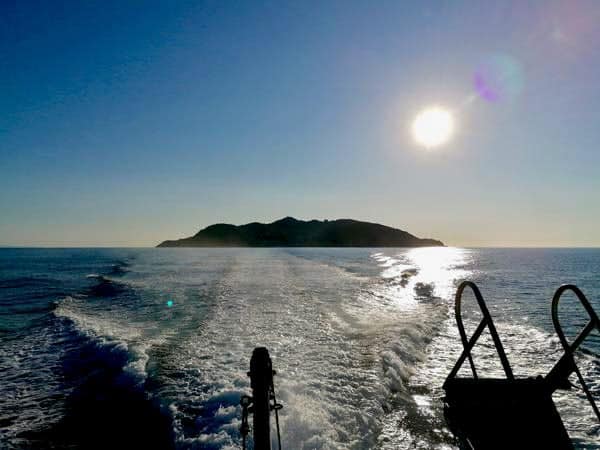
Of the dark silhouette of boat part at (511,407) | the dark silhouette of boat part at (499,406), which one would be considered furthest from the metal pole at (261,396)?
the dark silhouette of boat part at (511,407)

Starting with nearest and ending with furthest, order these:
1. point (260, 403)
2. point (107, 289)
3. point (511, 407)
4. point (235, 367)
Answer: point (260, 403) < point (511, 407) < point (235, 367) < point (107, 289)

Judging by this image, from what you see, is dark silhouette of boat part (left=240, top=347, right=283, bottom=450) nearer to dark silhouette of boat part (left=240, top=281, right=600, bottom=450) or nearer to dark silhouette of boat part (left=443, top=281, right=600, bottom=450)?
dark silhouette of boat part (left=240, top=281, right=600, bottom=450)

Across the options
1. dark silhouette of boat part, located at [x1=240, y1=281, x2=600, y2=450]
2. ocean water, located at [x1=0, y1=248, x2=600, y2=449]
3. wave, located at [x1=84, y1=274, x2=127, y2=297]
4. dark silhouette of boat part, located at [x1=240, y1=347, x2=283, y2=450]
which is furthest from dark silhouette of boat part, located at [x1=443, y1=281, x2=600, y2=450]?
wave, located at [x1=84, y1=274, x2=127, y2=297]

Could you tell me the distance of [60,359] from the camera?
11867 mm

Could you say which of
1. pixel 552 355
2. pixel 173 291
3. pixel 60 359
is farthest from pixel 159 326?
pixel 552 355

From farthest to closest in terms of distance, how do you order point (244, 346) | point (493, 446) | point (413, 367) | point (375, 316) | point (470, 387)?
point (375, 316) → point (244, 346) → point (413, 367) → point (470, 387) → point (493, 446)

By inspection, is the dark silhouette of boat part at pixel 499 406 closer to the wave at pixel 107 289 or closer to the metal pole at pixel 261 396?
the metal pole at pixel 261 396

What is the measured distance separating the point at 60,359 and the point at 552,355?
18.1 meters

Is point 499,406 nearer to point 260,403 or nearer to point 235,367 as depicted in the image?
point 260,403

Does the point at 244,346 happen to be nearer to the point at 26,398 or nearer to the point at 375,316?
the point at 26,398

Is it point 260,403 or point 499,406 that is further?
point 499,406

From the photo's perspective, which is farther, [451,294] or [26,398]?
[451,294]

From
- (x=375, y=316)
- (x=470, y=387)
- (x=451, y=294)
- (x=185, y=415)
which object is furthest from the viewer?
(x=451, y=294)

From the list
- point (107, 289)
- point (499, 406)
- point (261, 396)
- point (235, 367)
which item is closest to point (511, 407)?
point (499, 406)
